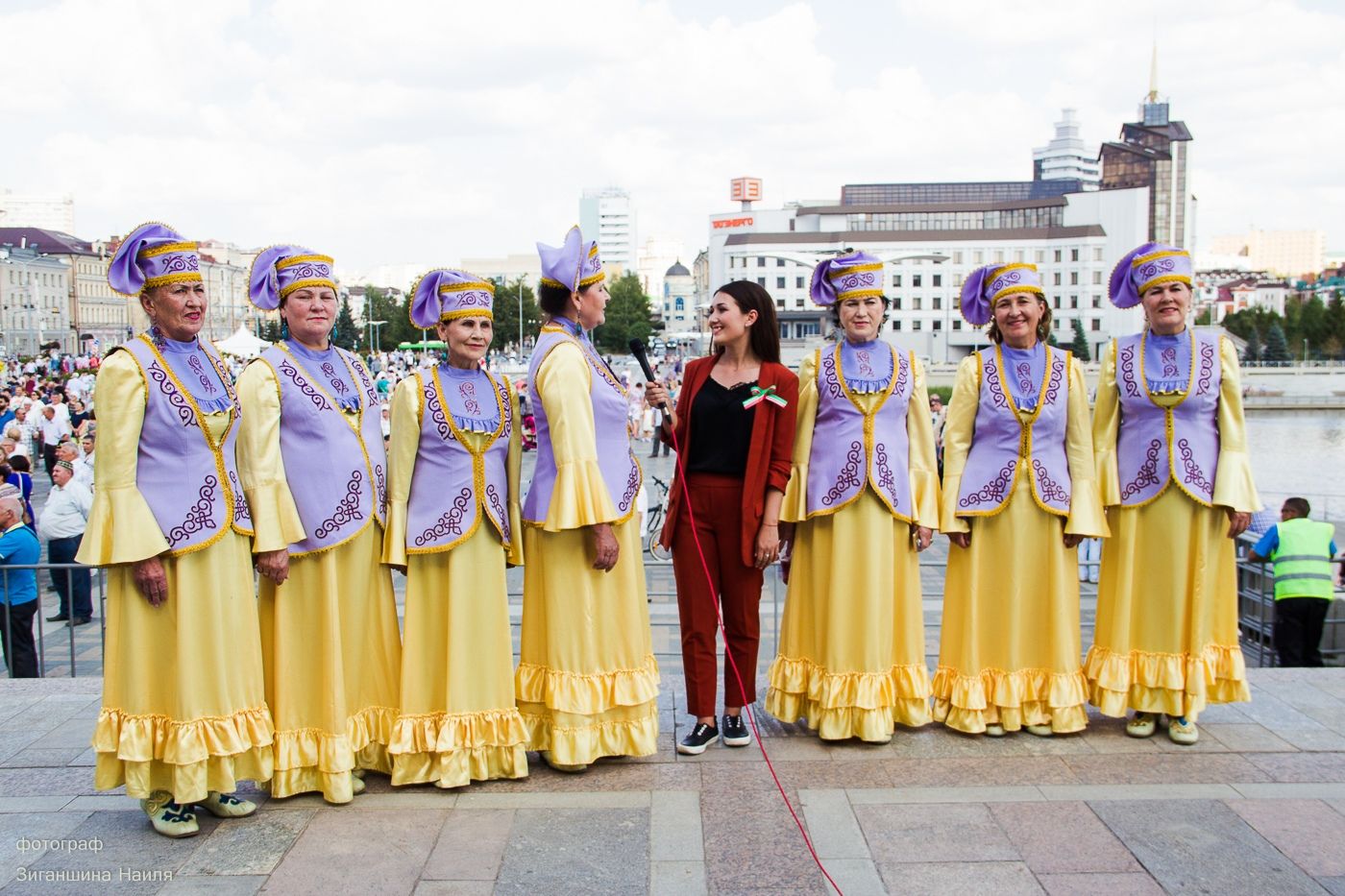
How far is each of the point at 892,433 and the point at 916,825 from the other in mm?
1855

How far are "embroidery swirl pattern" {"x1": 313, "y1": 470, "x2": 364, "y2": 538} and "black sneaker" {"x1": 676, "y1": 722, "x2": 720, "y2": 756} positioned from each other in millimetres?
1837

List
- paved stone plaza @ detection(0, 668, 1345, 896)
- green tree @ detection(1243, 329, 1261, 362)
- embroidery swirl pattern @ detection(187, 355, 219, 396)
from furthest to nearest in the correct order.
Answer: green tree @ detection(1243, 329, 1261, 362), embroidery swirl pattern @ detection(187, 355, 219, 396), paved stone plaza @ detection(0, 668, 1345, 896)

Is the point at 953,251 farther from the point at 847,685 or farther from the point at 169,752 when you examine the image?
the point at 169,752

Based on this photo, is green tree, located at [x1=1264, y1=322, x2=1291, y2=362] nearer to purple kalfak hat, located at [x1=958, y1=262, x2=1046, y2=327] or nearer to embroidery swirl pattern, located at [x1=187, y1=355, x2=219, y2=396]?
purple kalfak hat, located at [x1=958, y1=262, x2=1046, y2=327]

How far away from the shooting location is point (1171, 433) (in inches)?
220

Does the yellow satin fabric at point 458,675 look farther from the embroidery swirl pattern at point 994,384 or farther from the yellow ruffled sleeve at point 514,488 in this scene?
the embroidery swirl pattern at point 994,384

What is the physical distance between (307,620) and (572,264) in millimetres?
1911

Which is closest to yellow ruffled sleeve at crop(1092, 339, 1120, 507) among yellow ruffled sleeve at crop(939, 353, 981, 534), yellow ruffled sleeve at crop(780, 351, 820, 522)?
yellow ruffled sleeve at crop(939, 353, 981, 534)

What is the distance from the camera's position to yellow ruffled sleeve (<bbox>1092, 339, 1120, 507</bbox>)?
5691 mm

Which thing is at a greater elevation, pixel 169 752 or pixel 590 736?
pixel 169 752

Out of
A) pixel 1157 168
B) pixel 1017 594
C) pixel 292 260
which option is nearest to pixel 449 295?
pixel 292 260

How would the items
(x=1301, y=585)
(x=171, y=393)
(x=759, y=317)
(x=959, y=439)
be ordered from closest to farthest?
(x=171, y=393) < (x=759, y=317) < (x=959, y=439) < (x=1301, y=585)

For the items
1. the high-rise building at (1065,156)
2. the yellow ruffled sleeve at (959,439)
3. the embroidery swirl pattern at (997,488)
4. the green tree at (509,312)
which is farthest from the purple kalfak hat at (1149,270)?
the high-rise building at (1065,156)

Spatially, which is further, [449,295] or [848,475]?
[848,475]
